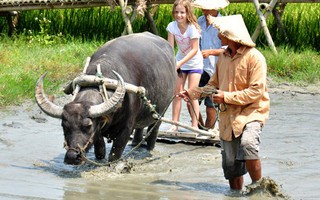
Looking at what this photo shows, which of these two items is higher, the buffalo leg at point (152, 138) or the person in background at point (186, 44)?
the person in background at point (186, 44)

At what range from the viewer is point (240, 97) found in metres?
6.39

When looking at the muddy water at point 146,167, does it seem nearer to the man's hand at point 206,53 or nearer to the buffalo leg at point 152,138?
the buffalo leg at point 152,138

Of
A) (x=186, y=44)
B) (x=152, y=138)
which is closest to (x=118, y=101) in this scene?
(x=152, y=138)

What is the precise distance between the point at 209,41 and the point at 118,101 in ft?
7.99

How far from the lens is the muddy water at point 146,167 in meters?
6.72

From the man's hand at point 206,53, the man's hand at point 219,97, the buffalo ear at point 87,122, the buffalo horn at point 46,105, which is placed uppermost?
the man's hand at point 219,97

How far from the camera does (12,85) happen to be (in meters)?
10.6

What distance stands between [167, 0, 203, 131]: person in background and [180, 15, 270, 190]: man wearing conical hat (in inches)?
87.8

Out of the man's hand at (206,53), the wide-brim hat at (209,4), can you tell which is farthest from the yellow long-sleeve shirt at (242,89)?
the wide-brim hat at (209,4)

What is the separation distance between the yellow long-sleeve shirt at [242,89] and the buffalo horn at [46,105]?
132cm

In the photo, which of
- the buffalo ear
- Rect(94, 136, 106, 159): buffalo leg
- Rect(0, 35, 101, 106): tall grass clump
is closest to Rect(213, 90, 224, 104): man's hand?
the buffalo ear

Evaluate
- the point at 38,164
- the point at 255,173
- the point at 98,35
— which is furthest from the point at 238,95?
the point at 98,35

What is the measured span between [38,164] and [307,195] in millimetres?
2523

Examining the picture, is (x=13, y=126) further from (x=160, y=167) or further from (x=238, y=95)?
(x=238, y=95)
